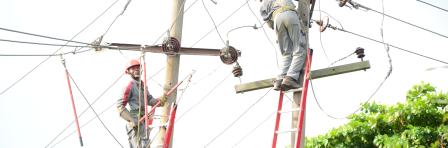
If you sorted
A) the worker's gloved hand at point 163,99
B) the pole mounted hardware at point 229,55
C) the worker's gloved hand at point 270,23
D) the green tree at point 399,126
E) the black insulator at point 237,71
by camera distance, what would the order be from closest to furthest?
the worker's gloved hand at point 270,23 → the worker's gloved hand at point 163,99 → the black insulator at point 237,71 → the pole mounted hardware at point 229,55 → the green tree at point 399,126

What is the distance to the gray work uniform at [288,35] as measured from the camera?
877 cm

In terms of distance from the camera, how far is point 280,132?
8414 mm

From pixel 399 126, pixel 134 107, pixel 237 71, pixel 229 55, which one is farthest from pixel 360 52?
pixel 399 126

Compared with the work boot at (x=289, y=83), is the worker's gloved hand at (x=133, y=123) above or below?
below

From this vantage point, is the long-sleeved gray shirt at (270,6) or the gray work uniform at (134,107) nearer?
the long-sleeved gray shirt at (270,6)

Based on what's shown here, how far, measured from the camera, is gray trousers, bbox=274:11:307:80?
8.73m

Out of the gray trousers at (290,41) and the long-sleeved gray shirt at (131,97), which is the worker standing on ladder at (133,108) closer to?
the long-sleeved gray shirt at (131,97)

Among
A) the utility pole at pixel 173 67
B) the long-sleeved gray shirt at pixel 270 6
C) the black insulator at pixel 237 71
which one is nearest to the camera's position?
the long-sleeved gray shirt at pixel 270 6

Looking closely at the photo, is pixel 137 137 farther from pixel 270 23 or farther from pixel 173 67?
pixel 270 23

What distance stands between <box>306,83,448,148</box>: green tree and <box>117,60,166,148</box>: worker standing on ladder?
282 inches

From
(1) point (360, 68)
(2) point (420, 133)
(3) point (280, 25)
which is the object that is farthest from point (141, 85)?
(2) point (420, 133)

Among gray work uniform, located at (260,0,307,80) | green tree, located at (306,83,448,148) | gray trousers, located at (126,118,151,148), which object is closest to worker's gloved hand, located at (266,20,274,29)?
gray work uniform, located at (260,0,307,80)

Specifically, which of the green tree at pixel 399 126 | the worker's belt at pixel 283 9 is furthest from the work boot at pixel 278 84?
the green tree at pixel 399 126

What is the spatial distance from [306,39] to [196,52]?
2.66m
